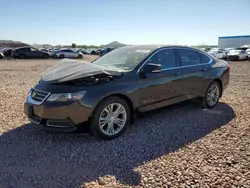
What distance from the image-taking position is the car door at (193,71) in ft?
16.3

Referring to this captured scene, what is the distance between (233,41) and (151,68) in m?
70.0

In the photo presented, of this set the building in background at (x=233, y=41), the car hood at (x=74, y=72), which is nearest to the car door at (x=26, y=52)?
the car hood at (x=74, y=72)

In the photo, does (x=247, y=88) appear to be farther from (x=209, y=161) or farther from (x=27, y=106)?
(x=27, y=106)

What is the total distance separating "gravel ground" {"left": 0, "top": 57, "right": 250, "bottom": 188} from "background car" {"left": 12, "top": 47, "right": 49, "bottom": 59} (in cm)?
2430

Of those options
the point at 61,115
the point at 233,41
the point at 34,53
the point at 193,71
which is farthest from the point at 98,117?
the point at 233,41

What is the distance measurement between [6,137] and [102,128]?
162 centimetres

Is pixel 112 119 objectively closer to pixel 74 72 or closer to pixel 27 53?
pixel 74 72

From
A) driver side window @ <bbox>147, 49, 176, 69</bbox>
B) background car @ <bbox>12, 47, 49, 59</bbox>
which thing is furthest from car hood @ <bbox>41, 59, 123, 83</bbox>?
background car @ <bbox>12, 47, 49, 59</bbox>

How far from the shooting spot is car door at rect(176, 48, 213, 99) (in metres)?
4.98

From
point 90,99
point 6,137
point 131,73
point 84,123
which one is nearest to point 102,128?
point 84,123

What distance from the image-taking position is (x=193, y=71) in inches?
202

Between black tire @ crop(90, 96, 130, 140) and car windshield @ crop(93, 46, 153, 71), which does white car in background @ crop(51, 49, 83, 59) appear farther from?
black tire @ crop(90, 96, 130, 140)

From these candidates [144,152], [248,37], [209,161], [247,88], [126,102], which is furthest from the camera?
[248,37]

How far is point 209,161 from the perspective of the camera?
3.22 m
